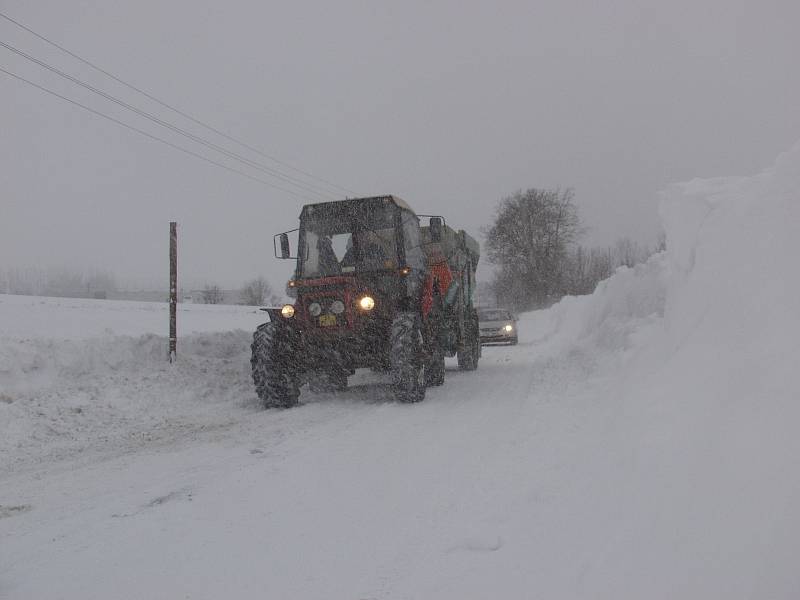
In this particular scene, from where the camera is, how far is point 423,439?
19.1 feet

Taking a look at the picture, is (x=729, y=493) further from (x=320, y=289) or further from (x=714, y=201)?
(x=320, y=289)

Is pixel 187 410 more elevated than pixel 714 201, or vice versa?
pixel 714 201

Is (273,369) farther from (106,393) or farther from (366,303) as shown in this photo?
(106,393)

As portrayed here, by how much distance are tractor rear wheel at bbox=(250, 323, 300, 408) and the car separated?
13.7 metres

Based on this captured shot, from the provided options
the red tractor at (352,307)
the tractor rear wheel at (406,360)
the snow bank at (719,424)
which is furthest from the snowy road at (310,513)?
the red tractor at (352,307)

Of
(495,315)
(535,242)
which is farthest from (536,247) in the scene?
(495,315)

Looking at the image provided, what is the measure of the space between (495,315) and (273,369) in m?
14.9

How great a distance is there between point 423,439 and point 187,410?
4050mm

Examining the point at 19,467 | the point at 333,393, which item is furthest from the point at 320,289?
the point at 19,467

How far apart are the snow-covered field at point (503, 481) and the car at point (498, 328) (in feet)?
46.5

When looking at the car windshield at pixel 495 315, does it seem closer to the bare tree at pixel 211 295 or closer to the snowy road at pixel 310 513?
the snowy road at pixel 310 513

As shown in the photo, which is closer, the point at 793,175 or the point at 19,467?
the point at 793,175

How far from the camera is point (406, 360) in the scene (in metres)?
Answer: 8.03

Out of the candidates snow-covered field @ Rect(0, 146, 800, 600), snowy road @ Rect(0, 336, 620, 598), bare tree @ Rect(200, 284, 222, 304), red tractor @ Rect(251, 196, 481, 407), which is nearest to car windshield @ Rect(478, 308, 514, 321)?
red tractor @ Rect(251, 196, 481, 407)
